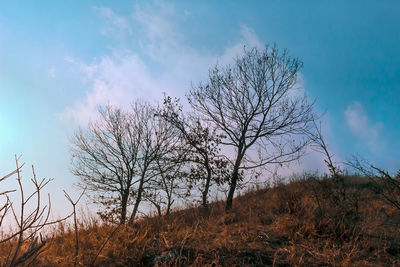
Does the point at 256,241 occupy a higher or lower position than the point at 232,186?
lower

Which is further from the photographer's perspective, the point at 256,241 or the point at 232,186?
the point at 232,186

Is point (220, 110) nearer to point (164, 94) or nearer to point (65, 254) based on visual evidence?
point (164, 94)

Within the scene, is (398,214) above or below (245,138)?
below

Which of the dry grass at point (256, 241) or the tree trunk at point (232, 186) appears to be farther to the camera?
the tree trunk at point (232, 186)

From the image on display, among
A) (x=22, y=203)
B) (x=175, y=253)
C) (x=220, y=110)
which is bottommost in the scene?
(x=175, y=253)

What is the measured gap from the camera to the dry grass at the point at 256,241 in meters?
4.84

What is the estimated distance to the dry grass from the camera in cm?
484

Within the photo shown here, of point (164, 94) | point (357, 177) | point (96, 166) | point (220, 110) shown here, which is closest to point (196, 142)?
point (220, 110)

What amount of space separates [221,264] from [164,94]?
387 inches

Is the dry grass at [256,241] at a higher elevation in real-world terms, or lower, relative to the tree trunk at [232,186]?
lower

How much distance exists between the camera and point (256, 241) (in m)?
5.77

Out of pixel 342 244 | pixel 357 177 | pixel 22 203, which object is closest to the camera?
pixel 22 203

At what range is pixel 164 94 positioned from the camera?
1349cm

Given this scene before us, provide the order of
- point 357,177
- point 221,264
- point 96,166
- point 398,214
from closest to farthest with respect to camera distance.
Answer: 1. point 221,264
2. point 398,214
3. point 357,177
4. point 96,166
